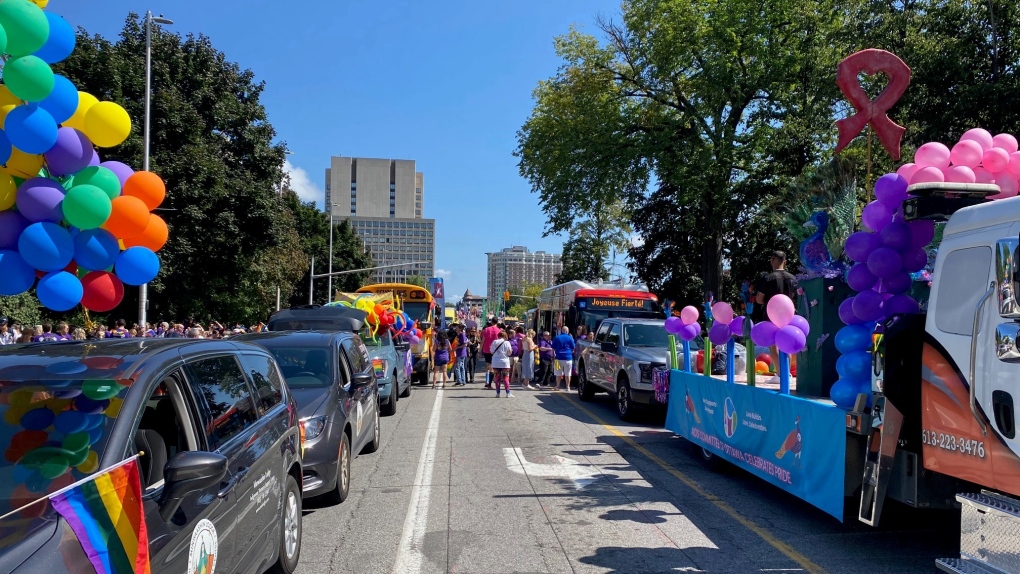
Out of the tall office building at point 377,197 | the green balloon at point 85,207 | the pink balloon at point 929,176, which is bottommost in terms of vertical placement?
the green balloon at point 85,207

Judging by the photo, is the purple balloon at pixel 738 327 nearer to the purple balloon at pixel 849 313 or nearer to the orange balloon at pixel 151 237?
the purple balloon at pixel 849 313

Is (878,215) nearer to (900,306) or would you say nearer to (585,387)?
(900,306)

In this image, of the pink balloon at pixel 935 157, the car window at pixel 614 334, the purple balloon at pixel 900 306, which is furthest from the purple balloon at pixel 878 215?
the car window at pixel 614 334

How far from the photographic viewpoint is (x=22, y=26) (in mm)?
5082

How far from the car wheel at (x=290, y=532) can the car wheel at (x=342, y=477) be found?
150 cm

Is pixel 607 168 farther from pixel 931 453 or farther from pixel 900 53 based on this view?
pixel 931 453

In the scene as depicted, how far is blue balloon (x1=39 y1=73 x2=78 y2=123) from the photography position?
5.30 metres

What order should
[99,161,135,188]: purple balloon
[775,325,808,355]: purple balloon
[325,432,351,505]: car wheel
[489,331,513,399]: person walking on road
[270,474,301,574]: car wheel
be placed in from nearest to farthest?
[270,474,301,574]: car wheel, [99,161,135,188]: purple balloon, [775,325,808,355]: purple balloon, [325,432,351,505]: car wheel, [489,331,513,399]: person walking on road

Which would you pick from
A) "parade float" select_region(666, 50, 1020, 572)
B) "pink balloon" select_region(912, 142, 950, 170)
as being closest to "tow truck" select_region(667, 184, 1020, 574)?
"parade float" select_region(666, 50, 1020, 572)

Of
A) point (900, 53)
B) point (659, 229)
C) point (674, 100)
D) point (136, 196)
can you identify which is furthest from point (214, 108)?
point (136, 196)

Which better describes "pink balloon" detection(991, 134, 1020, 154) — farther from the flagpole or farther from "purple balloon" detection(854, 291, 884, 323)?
the flagpole

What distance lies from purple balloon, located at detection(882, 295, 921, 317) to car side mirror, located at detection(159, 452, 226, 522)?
4.74 m

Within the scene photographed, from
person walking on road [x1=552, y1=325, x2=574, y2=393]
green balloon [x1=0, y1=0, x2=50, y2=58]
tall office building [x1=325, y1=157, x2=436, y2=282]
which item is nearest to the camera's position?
green balloon [x1=0, y1=0, x2=50, y2=58]

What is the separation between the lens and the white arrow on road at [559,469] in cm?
834
